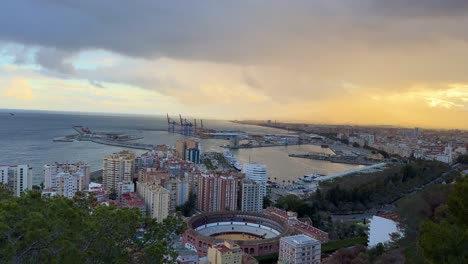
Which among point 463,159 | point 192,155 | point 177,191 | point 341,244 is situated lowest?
point 341,244

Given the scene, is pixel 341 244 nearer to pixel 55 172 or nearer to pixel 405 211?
pixel 405 211

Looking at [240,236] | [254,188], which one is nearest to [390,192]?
[254,188]

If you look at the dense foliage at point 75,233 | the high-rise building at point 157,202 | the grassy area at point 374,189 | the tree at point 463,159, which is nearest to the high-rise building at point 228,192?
the high-rise building at point 157,202

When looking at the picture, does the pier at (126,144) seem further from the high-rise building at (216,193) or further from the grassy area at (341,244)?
the grassy area at (341,244)

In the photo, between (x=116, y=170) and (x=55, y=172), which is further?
(x=116, y=170)

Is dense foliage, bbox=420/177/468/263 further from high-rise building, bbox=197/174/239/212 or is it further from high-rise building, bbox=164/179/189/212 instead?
high-rise building, bbox=164/179/189/212

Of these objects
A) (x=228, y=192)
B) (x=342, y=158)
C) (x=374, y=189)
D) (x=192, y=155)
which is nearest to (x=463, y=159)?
(x=342, y=158)
